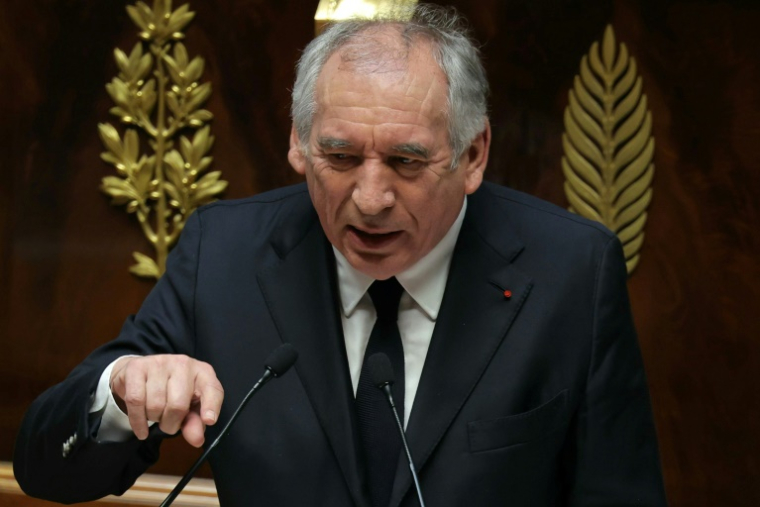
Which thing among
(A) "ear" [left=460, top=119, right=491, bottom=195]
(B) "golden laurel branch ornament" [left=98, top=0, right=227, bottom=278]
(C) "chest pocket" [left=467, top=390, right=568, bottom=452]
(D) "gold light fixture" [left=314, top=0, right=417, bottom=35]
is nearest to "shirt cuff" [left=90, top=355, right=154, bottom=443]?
(C) "chest pocket" [left=467, top=390, right=568, bottom=452]

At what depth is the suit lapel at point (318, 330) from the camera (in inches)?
74.4

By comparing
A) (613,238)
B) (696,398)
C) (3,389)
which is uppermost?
(613,238)

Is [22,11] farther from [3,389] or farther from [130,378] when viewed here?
[130,378]

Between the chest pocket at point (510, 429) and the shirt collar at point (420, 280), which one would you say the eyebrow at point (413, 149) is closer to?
the shirt collar at point (420, 280)

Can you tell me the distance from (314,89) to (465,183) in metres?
0.31

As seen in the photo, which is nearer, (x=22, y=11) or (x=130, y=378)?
(x=130, y=378)

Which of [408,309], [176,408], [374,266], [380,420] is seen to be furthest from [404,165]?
[176,408]

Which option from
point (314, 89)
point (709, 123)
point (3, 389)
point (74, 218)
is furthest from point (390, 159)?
point (3, 389)

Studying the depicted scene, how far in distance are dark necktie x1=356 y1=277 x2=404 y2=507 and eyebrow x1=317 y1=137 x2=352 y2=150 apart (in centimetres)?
34

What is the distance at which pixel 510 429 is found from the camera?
190 centimetres

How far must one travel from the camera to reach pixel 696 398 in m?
2.66

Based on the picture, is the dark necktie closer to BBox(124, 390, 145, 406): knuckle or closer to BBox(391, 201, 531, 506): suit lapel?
BBox(391, 201, 531, 506): suit lapel

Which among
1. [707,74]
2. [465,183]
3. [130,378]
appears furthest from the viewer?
[707,74]

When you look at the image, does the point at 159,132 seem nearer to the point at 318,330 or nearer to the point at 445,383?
the point at 318,330
